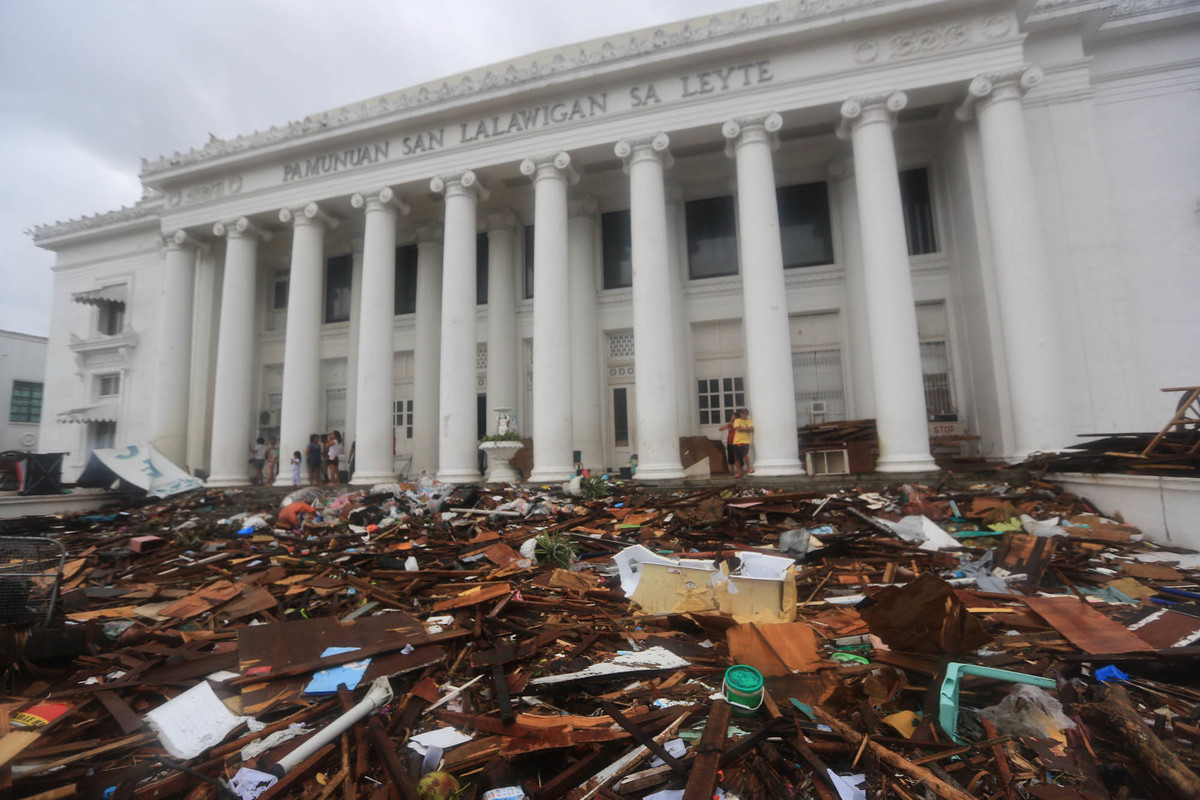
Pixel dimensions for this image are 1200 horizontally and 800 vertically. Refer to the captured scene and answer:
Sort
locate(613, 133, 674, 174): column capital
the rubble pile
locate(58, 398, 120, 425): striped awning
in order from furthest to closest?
locate(58, 398, 120, 425): striped awning → locate(613, 133, 674, 174): column capital → the rubble pile

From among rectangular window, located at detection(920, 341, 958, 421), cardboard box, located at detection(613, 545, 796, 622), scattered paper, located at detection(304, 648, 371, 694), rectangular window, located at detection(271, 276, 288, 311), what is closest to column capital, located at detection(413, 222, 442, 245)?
rectangular window, located at detection(271, 276, 288, 311)

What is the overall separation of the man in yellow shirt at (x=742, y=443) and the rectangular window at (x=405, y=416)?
33.8 feet

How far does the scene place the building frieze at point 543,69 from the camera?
11.7 m

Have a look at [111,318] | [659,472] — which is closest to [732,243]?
[659,472]

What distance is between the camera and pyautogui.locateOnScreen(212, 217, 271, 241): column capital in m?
15.8

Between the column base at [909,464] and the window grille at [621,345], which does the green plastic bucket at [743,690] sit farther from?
the window grille at [621,345]

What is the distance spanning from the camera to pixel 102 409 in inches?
800

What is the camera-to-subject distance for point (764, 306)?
11641 millimetres

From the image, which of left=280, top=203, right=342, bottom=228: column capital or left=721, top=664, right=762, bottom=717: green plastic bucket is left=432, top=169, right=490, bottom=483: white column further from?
left=721, top=664, right=762, bottom=717: green plastic bucket

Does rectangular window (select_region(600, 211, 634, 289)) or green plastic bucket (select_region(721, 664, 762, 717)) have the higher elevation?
rectangular window (select_region(600, 211, 634, 289))

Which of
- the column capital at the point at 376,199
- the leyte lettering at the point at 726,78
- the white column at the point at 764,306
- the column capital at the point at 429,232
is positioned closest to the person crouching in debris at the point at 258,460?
the column capital at the point at 429,232

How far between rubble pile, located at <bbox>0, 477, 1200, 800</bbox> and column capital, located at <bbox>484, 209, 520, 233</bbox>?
41.0 feet

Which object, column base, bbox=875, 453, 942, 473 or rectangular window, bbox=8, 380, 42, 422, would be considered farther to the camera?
rectangular window, bbox=8, 380, 42, 422

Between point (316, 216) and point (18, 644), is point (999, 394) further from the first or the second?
point (316, 216)
